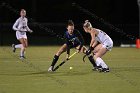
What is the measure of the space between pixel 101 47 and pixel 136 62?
13.4 ft

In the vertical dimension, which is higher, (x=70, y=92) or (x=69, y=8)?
(x=69, y=8)

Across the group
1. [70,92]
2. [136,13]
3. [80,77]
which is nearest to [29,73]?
[80,77]

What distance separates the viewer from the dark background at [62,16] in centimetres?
3534

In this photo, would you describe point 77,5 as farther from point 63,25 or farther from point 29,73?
point 29,73

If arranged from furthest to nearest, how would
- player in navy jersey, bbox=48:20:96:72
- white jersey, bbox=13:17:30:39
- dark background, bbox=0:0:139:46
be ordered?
dark background, bbox=0:0:139:46 → white jersey, bbox=13:17:30:39 → player in navy jersey, bbox=48:20:96:72

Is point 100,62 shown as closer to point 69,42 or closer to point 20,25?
point 69,42

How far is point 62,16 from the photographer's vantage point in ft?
143

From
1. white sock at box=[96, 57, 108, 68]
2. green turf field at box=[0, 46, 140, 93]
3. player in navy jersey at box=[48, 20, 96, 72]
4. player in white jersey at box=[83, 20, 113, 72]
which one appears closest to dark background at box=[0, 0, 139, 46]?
green turf field at box=[0, 46, 140, 93]

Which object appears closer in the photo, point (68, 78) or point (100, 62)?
point (68, 78)

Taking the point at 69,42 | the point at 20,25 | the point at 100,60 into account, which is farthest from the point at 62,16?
the point at 100,60

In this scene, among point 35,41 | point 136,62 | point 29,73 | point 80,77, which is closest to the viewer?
point 80,77

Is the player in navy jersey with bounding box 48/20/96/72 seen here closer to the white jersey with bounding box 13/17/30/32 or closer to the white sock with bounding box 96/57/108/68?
the white sock with bounding box 96/57/108/68

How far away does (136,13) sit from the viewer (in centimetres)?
4166

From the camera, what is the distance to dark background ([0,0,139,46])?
1391 inches
